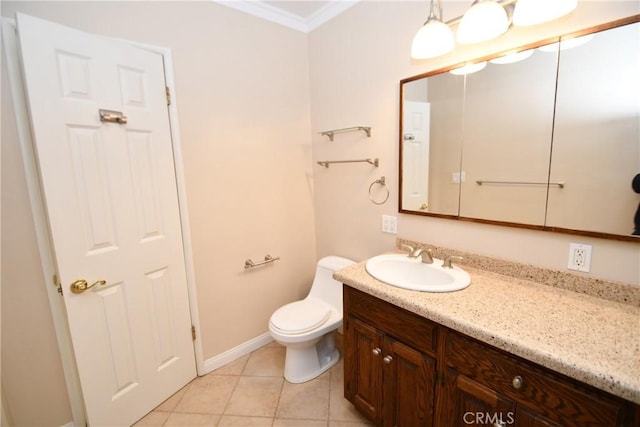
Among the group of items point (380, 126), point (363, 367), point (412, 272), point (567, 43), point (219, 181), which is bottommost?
point (363, 367)

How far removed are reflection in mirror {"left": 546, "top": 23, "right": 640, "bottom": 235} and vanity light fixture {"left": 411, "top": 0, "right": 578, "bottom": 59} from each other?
176 mm

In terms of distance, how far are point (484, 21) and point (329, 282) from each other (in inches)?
68.6

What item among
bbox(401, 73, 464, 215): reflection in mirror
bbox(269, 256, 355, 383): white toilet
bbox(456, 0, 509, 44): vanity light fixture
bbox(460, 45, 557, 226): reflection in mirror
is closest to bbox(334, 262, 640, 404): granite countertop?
bbox(460, 45, 557, 226): reflection in mirror

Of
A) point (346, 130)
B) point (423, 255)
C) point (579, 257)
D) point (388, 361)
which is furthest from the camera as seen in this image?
point (346, 130)

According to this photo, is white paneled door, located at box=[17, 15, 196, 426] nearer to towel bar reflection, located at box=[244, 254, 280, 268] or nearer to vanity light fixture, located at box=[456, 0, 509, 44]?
towel bar reflection, located at box=[244, 254, 280, 268]

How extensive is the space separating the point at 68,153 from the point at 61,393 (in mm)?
1245

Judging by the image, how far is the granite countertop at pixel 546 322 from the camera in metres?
0.76

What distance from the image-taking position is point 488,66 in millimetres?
1355

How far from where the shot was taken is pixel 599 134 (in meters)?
1.09

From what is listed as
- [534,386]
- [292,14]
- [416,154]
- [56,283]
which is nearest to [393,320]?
[534,386]

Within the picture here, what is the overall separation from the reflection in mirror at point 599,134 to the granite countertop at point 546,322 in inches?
12.3

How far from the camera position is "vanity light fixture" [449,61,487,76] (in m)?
1.38

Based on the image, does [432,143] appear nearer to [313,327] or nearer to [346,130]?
[346,130]

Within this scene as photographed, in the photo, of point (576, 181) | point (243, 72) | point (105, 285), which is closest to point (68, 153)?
point (105, 285)
